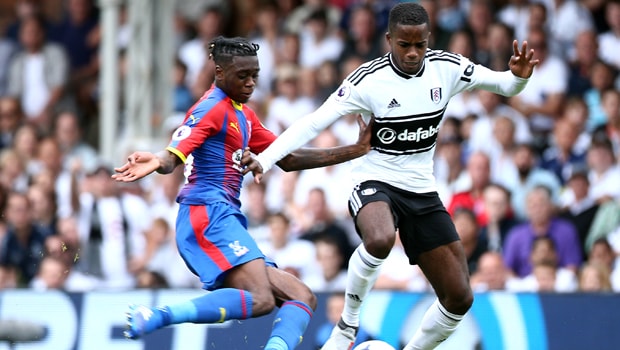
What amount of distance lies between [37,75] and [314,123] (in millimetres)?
9082

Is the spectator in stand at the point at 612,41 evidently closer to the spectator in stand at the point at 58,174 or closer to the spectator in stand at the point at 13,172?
the spectator in stand at the point at 58,174

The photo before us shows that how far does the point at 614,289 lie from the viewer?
38.6 feet

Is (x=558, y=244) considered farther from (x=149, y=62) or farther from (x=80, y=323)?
(x=149, y=62)

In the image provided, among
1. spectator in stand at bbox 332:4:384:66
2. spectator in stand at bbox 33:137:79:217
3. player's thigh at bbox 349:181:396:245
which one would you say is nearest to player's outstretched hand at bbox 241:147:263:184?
player's thigh at bbox 349:181:396:245

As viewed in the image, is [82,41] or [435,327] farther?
[82,41]

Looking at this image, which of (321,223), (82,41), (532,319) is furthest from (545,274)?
(82,41)

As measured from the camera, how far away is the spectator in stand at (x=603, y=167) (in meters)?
12.8

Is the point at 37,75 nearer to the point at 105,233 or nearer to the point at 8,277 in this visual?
the point at 105,233

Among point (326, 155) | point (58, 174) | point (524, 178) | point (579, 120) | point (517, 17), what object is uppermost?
point (517, 17)

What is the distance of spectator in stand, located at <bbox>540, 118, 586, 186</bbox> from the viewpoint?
1319cm

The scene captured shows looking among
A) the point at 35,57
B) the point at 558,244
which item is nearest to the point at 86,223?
the point at 35,57

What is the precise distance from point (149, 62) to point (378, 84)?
7512 mm

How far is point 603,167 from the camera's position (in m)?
12.8

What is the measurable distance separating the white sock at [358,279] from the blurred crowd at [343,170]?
2274 millimetres
